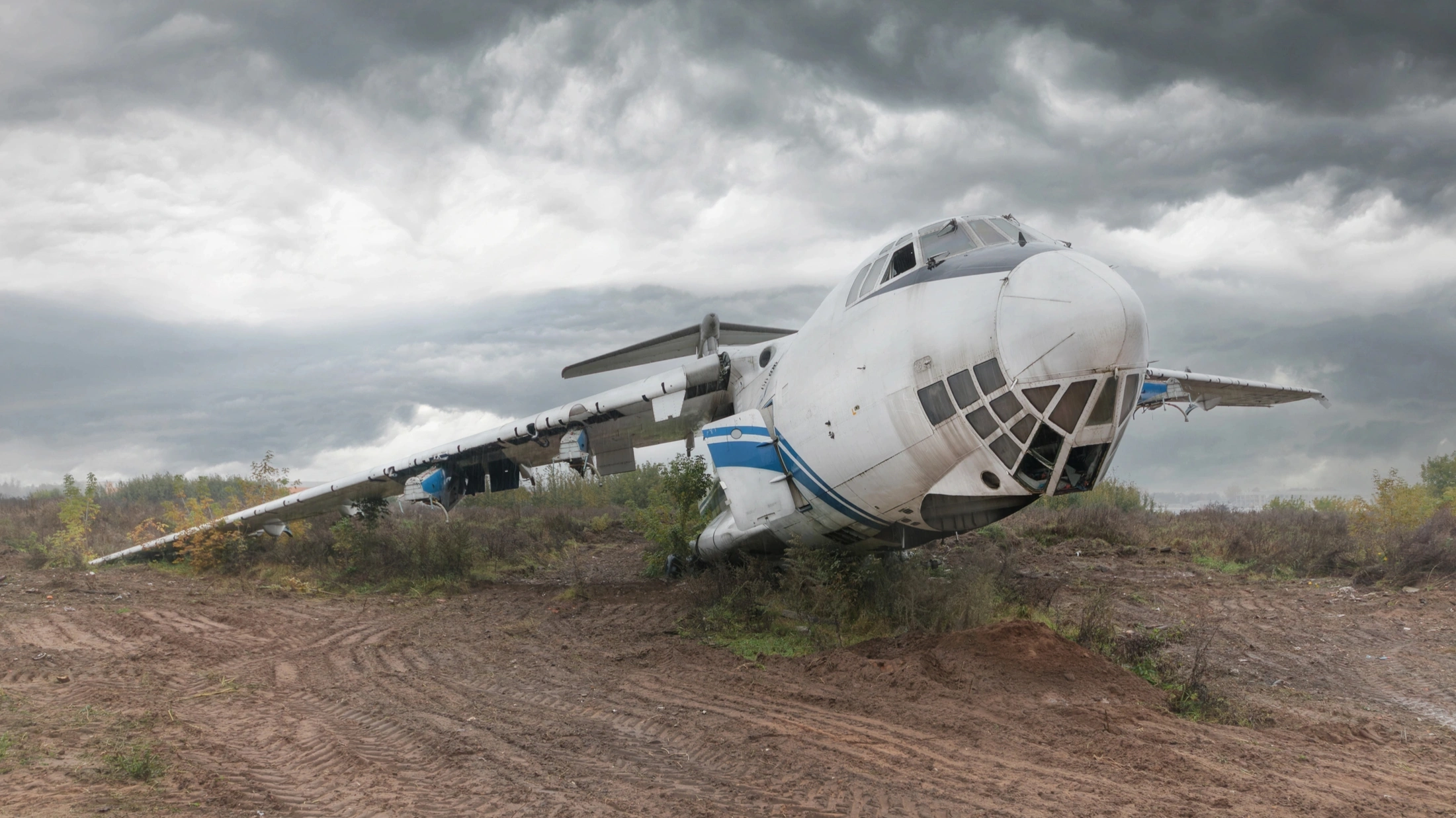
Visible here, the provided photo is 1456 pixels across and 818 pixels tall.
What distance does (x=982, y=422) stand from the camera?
24.3 feet

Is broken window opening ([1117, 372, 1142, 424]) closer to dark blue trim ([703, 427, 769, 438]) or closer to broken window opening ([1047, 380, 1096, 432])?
broken window opening ([1047, 380, 1096, 432])

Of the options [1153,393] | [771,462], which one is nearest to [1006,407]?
[771,462]

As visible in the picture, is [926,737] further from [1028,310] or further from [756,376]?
[756,376]

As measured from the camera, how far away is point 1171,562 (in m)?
17.3

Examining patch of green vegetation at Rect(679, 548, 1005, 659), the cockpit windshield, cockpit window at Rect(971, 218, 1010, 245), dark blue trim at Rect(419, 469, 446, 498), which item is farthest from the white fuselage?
dark blue trim at Rect(419, 469, 446, 498)

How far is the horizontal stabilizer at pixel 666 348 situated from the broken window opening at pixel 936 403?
7405 mm

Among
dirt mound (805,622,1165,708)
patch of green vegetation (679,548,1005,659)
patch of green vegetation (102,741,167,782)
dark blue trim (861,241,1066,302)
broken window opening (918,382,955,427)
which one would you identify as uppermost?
dark blue trim (861,241,1066,302)

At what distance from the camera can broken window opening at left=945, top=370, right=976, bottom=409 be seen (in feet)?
24.3

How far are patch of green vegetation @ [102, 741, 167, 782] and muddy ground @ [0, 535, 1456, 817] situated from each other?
3.6 inches

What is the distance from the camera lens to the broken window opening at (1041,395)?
22.5ft

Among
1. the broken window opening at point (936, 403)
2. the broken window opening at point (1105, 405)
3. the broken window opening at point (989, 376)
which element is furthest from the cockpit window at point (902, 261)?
the broken window opening at point (1105, 405)

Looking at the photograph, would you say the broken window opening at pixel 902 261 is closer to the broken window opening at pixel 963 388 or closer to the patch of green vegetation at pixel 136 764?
the broken window opening at pixel 963 388

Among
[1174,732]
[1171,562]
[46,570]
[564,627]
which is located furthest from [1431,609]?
[46,570]

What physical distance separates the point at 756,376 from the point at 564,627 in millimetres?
4681
